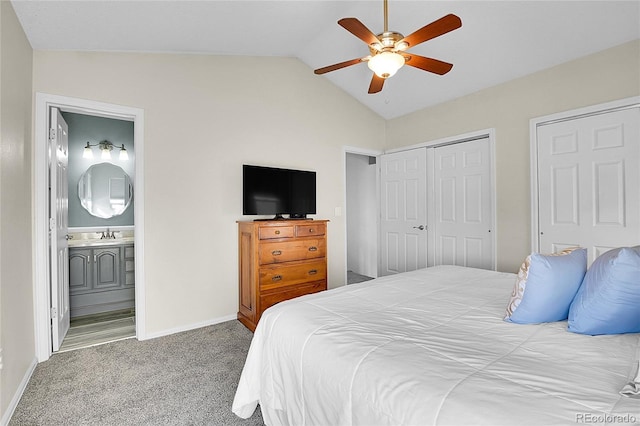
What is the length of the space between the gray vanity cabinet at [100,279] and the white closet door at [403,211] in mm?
3508

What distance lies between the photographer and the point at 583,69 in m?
2.96

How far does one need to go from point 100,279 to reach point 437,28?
4126 mm

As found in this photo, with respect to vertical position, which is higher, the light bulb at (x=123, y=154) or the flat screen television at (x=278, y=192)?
the light bulb at (x=123, y=154)

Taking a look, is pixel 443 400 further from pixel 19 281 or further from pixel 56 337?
pixel 56 337

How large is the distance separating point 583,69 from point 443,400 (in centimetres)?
358

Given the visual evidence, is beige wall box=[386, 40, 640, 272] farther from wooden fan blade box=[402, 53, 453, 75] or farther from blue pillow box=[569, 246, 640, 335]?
blue pillow box=[569, 246, 640, 335]

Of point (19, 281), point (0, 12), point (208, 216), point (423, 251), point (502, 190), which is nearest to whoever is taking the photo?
point (0, 12)

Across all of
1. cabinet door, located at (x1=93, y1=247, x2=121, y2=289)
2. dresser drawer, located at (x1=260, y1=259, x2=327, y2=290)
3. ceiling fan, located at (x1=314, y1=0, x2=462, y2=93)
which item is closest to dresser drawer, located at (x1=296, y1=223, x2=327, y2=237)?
dresser drawer, located at (x1=260, y1=259, x2=327, y2=290)

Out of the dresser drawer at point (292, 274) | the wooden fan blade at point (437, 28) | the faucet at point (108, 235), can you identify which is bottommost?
the dresser drawer at point (292, 274)

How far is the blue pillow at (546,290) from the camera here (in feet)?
4.21

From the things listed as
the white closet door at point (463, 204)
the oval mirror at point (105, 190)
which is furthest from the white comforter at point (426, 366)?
the oval mirror at point (105, 190)

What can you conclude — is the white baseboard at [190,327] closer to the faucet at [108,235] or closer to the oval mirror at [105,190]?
the faucet at [108,235]

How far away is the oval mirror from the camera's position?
386 centimetres

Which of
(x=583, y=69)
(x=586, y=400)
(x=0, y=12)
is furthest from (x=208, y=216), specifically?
(x=583, y=69)
